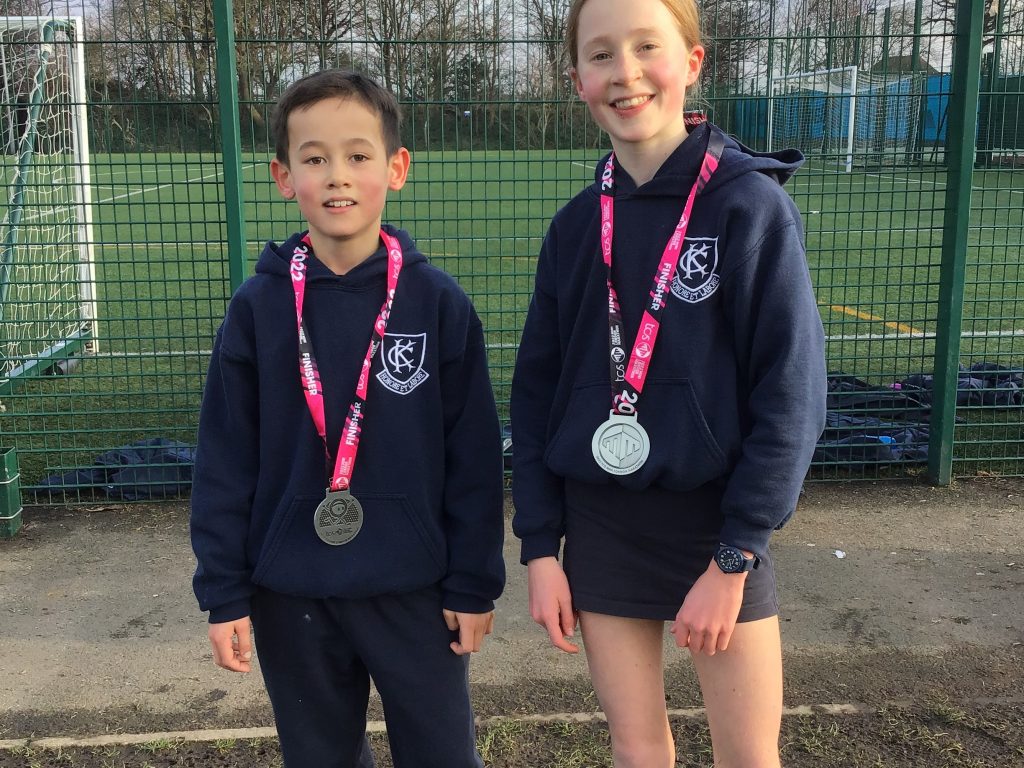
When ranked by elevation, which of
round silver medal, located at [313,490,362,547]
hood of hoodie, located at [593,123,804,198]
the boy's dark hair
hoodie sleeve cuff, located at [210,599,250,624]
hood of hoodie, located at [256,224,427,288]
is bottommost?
hoodie sleeve cuff, located at [210,599,250,624]

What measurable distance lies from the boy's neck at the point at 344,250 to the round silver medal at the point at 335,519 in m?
0.50

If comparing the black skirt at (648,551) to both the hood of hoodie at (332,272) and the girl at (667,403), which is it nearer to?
the girl at (667,403)

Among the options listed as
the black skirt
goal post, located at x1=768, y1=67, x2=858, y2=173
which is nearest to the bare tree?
goal post, located at x1=768, y1=67, x2=858, y2=173

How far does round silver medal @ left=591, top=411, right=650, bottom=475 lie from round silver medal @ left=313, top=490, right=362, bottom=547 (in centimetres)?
55

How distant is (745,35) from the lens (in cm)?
545

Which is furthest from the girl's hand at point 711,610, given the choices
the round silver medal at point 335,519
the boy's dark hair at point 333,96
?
the boy's dark hair at point 333,96

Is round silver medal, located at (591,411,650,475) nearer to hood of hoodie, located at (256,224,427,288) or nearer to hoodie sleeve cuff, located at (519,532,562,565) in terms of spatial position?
hoodie sleeve cuff, located at (519,532,562,565)

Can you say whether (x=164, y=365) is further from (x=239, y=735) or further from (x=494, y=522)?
(x=494, y=522)

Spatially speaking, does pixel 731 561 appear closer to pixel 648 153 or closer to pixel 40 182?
pixel 648 153

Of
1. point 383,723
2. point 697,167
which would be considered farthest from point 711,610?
point 383,723

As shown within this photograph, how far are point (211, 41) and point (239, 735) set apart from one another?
344cm

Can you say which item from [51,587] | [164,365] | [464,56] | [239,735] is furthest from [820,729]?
[164,365]

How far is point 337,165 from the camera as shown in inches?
89.3

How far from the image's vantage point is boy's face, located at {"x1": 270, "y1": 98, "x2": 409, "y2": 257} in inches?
89.1
